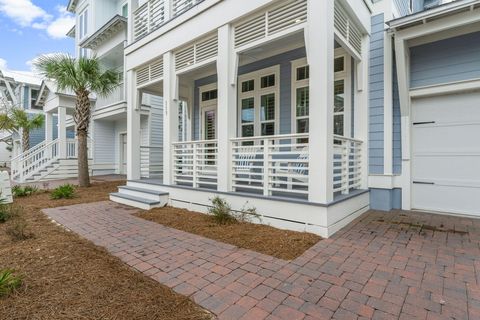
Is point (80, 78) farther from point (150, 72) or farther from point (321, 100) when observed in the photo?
point (321, 100)

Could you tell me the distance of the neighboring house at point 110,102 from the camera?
11.9 meters

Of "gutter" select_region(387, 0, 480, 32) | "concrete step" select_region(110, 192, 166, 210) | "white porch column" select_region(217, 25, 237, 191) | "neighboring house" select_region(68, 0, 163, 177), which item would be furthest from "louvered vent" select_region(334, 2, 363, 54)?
"neighboring house" select_region(68, 0, 163, 177)

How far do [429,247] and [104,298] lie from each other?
382 cm

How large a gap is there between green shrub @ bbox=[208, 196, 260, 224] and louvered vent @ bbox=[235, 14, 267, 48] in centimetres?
298

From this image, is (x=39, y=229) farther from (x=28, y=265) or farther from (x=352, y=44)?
(x=352, y=44)

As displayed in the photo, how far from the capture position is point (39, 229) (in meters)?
4.43

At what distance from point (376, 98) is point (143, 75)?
5936mm

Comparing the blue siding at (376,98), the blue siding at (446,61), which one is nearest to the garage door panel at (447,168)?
the blue siding at (376,98)

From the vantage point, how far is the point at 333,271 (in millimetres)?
2744

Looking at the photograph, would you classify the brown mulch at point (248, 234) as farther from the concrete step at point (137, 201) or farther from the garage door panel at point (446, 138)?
the garage door panel at point (446, 138)

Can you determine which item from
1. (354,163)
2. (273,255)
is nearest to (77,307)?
(273,255)

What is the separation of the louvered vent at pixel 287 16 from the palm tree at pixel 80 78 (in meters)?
7.15

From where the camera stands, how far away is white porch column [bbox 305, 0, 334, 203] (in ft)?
12.3

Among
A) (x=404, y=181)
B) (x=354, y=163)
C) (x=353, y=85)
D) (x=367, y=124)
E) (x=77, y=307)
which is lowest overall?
(x=77, y=307)
